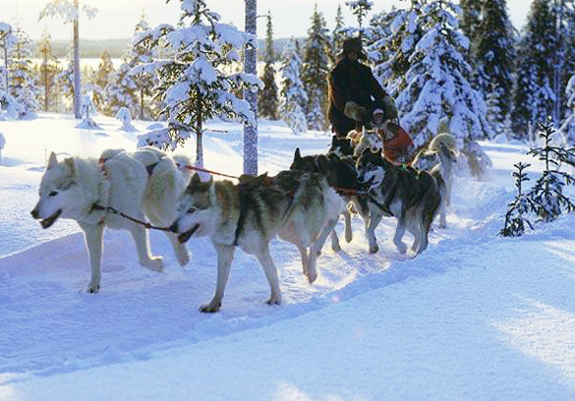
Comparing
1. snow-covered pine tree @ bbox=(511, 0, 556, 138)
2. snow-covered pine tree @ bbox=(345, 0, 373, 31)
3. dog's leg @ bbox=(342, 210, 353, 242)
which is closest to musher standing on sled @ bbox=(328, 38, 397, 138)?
dog's leg @ bbox=(342, 210, 353, 242)

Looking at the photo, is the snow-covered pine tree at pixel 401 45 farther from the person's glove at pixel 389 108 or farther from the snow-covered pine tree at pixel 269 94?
the snow-covered pine tree at pixel 269 94

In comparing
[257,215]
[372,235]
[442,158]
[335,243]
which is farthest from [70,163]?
[442,158]

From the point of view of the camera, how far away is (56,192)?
4.82 m

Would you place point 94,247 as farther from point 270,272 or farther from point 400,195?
point 400,195

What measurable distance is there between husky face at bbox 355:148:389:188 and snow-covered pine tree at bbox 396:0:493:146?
9807mm

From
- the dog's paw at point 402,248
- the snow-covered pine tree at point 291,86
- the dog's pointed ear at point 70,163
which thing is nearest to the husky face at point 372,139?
the dog's paw at point 402,248

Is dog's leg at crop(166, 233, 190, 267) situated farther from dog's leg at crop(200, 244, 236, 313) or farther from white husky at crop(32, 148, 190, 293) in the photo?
dog's leg at crop(200, 244, 236, 313)

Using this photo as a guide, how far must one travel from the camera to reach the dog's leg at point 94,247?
5297mm

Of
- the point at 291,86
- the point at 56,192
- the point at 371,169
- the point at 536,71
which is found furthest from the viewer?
the point at 291,86

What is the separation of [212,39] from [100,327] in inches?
268

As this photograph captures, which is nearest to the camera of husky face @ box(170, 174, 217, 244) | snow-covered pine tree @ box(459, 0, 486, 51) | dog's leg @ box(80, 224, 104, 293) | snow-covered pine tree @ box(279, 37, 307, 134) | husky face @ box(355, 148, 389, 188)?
husky face @ box(170, 174, 217, 244)

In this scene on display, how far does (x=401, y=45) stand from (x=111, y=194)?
13.0 meters

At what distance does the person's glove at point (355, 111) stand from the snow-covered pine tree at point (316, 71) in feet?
117

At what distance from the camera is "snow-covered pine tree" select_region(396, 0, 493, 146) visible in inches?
609
